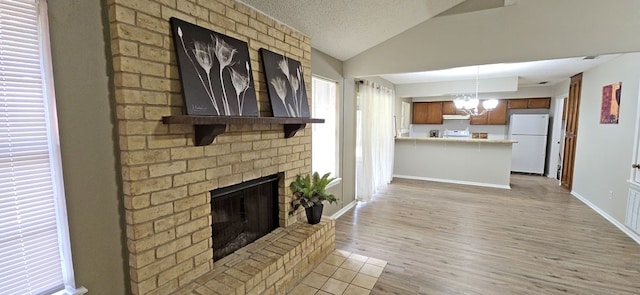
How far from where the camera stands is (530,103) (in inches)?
273

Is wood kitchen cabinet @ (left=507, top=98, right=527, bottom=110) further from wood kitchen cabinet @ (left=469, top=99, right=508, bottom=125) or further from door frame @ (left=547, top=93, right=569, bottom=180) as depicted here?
door frame @ (left=547, top=93, right=569, bottom=180)

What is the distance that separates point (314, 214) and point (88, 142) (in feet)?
6.23

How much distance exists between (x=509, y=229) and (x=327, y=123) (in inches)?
107

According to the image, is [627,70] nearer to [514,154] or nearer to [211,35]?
[514,154]

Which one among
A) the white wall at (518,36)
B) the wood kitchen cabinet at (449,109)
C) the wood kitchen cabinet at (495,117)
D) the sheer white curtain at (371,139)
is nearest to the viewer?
the white wall at (518,36)

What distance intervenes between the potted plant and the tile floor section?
448 millimetres

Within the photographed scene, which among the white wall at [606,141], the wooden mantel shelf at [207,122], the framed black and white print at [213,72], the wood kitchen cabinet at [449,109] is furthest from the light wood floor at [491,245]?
the wood kitchen cabinet at [449,109]

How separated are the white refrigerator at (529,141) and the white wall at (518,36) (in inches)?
192

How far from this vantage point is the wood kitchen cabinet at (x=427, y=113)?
767 cm

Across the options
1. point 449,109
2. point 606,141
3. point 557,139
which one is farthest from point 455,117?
point 606,141

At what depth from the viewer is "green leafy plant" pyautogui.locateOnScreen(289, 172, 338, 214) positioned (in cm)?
270

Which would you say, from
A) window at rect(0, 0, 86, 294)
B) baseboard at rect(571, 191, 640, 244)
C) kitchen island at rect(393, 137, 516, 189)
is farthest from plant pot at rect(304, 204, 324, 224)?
kitchen island at rect(393, 137, 516, 189)

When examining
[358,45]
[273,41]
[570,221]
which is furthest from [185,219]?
[570,221]

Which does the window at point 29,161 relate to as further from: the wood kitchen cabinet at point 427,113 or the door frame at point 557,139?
the door frame at point 557,139
